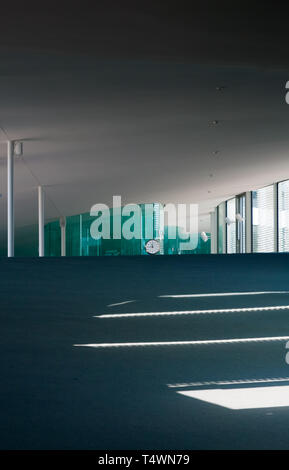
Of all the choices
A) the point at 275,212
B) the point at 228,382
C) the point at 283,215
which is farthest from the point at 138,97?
the point at 275,212

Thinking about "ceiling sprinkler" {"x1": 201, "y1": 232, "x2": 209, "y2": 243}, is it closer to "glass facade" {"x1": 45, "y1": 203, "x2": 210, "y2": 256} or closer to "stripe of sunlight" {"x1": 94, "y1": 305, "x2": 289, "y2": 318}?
"glass facade" {"x1": 45, "y1": 203, "x2": 210, "y2": 256}

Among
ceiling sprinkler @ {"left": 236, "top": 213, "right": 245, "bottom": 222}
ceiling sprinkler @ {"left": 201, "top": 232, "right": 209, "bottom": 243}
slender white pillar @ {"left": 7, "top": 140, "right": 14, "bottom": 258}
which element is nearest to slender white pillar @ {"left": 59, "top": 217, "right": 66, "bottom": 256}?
ceiling sprinkler @ {"left": 236, "top": 213, "right": 245, "bottom": 222}

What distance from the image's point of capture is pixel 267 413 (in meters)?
2.13

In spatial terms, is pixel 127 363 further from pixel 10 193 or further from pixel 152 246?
pixel 152 246

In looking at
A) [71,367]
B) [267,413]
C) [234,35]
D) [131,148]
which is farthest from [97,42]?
[131,148]

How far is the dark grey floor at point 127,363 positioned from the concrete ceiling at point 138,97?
8.08 ft

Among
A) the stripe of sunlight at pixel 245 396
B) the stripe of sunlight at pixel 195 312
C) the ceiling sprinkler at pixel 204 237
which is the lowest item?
the stripe of sunlight at pixel 245 396

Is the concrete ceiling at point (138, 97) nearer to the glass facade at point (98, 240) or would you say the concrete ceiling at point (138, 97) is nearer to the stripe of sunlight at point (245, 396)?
the stripe of sunlight at point (245, 396)

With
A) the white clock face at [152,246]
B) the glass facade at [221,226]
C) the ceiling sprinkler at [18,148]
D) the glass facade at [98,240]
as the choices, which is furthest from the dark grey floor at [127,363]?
the glass facade at [221,226]

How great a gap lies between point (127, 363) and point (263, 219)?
1906 cm

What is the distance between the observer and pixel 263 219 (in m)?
21.3

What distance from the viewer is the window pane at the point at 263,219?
20547mm

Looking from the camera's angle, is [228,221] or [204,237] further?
[204,237]
